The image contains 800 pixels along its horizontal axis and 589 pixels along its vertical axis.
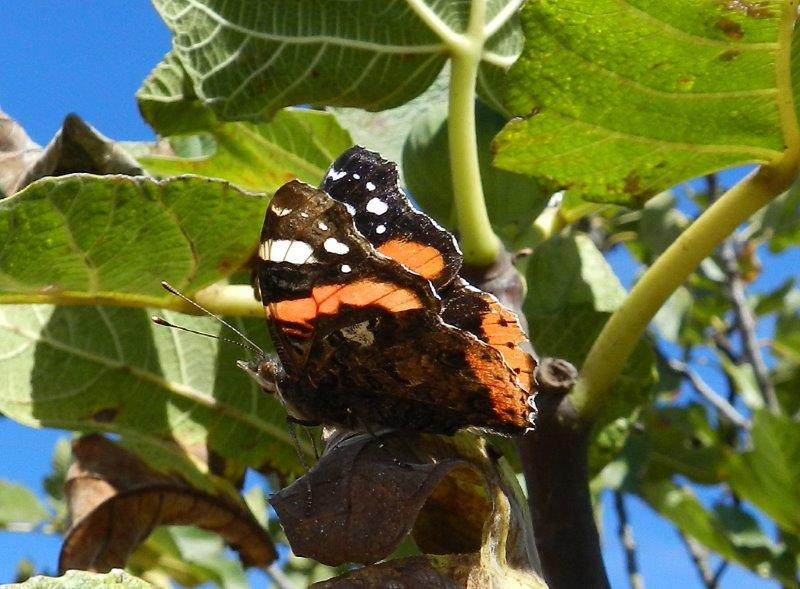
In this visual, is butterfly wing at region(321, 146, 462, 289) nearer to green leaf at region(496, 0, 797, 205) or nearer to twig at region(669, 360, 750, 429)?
green leaf at region(496, 0, 797, 205)

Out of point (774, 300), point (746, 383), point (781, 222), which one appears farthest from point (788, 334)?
point (746, 383)

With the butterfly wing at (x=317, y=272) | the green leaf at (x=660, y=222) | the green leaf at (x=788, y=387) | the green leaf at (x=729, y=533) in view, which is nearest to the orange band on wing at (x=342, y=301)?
the butterfly wing at (x=317, y=272)

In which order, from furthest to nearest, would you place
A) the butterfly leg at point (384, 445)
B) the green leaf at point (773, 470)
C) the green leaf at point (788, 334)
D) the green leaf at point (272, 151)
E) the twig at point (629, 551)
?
the green leaf at point (788, 334) → the twig at point (629, 551) → the green leaf at point (773, 470) → the green leaf at point (272, 151) → the butterfly leg at point (384, 445)

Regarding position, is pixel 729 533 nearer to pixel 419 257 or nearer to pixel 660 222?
pixel 660 222

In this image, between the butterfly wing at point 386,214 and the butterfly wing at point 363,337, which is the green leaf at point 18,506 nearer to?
the butterfly wing at point 363,337

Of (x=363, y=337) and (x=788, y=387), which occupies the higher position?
(x=788, y=387)
